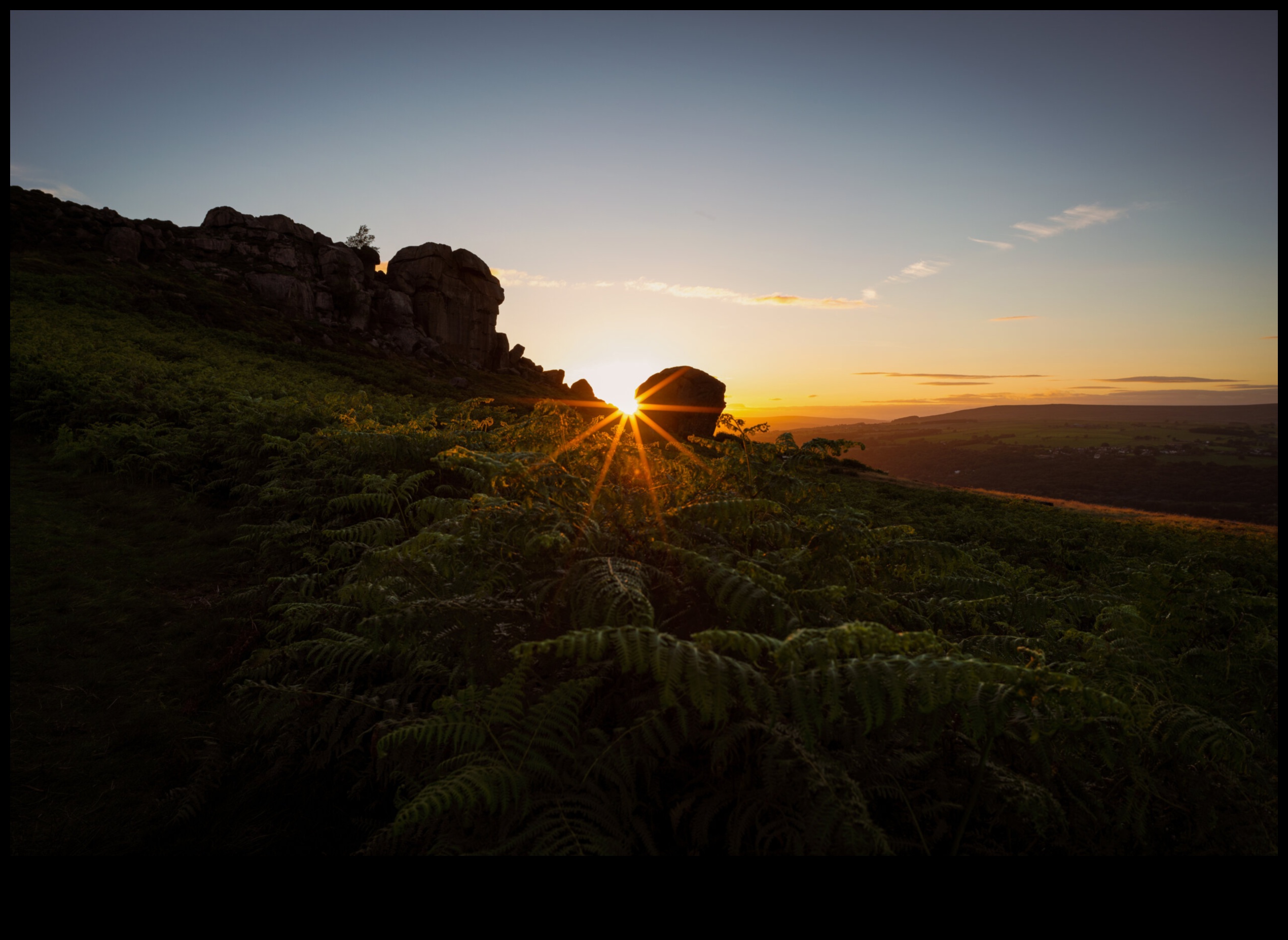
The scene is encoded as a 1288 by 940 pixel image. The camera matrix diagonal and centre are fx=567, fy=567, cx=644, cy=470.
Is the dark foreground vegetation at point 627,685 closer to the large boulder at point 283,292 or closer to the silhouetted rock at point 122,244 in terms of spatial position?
the silhouetted rock at point 122,244

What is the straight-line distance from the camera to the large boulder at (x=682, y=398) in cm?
2811

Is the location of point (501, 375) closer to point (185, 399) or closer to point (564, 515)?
point (185, 399)

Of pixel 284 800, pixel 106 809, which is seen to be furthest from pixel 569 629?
pixel 106 809

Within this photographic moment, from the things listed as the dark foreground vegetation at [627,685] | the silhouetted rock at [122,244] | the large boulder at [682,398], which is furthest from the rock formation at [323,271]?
the dark foreground vegetation at [627,685]

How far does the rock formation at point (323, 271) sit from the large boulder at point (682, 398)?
46614 millimetres

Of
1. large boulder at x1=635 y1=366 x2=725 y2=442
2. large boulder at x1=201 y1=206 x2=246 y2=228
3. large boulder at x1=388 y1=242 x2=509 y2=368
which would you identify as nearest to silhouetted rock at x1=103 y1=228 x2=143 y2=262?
large boulder at x1=201 y1=206 x2=246 y2=228

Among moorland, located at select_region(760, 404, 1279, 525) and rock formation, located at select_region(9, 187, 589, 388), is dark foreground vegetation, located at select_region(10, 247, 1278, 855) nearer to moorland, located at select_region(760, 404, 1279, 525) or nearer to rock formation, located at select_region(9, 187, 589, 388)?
moorland, located at select_region(760, 404, 1279, 525)

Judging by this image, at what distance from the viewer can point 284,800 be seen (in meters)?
3.31

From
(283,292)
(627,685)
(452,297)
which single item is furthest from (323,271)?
(627,685)

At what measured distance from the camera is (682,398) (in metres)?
30.1

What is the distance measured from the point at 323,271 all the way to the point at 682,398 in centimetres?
6263

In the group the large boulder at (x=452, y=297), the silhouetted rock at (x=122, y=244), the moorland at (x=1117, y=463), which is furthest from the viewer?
the large boulder at (x=452, y=297)

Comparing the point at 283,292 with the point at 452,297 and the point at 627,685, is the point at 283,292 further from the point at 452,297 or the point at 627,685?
the point at 627,685

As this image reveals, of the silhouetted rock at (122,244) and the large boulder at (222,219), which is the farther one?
the large boulder at (222,219)
